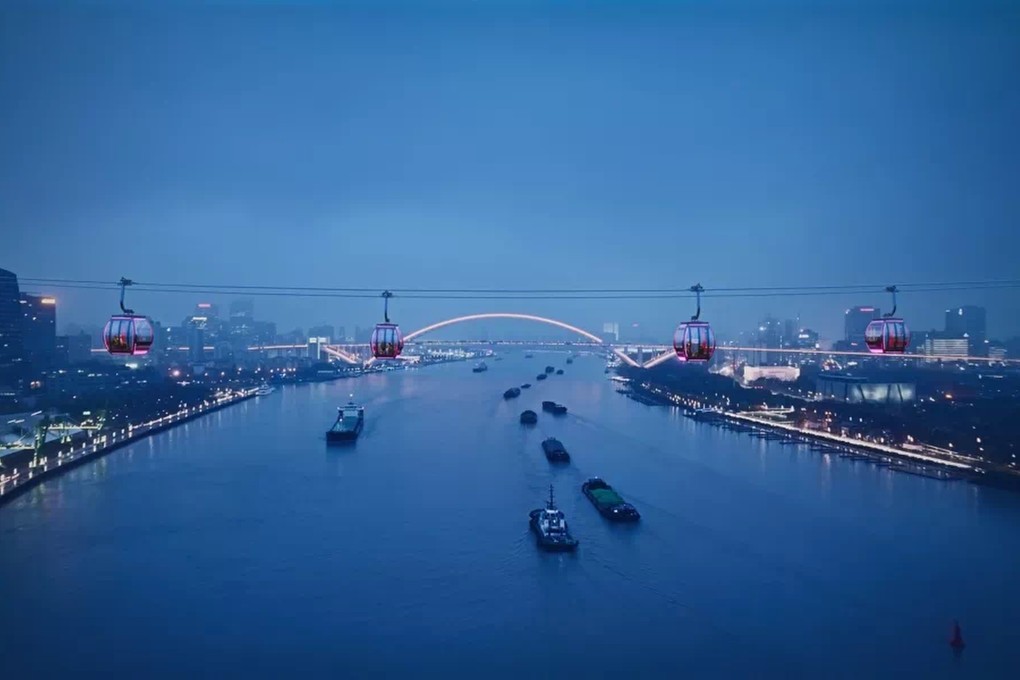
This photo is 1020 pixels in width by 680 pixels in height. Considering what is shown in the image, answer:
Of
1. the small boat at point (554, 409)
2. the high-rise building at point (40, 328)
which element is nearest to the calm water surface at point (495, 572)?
the small boat at point (554, 409)

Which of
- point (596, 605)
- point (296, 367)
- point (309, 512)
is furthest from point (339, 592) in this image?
point (296, 367)

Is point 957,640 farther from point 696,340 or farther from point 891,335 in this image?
point 696,340

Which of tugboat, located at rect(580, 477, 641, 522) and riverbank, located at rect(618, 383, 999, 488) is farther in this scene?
riverbank, located at rect(618, 383, 999, 488)

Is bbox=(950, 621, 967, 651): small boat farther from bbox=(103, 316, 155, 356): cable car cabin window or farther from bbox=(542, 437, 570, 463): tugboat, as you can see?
bbox=(542, 437, 570, 463): tugboat

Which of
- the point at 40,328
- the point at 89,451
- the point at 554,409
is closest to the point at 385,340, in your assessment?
the point at 89,451

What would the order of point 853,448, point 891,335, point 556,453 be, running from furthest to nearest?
point 853,448, point 556,453, point 891,335

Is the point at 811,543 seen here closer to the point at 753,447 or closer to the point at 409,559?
the point at 409,559

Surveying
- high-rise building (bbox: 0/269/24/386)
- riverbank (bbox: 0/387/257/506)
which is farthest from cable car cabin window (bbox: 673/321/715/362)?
high-rise building (bbox: 0/269/24/386)
